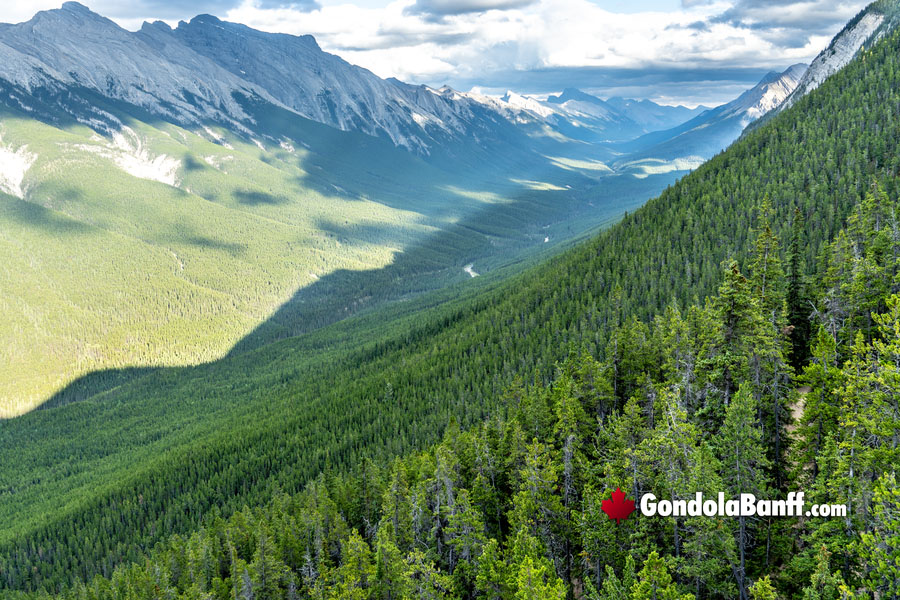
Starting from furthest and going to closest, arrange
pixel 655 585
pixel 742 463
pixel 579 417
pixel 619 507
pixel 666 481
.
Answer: pixel 579 417 → pixel 619 507 → pixel 666 481 → pixel 742 463 → pixel 655 585

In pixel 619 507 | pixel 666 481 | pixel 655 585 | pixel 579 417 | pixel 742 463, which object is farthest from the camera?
pixel 579 417

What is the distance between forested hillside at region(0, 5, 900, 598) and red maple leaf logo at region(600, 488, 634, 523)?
917 mm

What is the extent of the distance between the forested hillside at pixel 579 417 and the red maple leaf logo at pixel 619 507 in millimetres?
917

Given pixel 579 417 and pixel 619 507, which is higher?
pixel 579 417

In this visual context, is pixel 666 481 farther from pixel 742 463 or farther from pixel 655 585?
pixel 655 585

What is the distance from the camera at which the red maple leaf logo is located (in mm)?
40312

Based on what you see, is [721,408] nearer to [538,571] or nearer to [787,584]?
[787,584]

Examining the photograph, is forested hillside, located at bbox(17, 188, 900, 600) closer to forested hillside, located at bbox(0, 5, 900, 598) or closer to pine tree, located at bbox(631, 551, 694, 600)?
pine tree, located at bbox(631, 551, 694, 600)

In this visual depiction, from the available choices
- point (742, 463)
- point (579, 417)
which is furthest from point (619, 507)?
point (579, 417)

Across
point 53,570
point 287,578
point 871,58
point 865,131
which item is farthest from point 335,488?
point 871,58

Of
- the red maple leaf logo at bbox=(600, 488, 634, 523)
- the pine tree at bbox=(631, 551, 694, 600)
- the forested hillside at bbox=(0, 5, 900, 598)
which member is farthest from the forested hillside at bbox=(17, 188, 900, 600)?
the red maple leaf logo at bbox=(600, 488, 634, 523)

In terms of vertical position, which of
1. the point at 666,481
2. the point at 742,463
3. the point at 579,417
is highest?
the point at 742,463

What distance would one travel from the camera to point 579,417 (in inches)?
2215

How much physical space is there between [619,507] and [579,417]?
52.9ft
